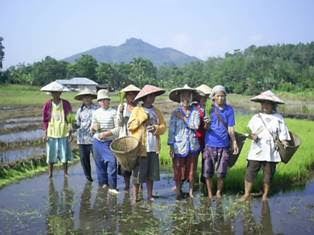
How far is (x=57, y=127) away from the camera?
8.22 meters

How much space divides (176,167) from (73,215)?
1.70 m

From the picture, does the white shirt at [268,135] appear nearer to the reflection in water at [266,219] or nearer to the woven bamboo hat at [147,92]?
the reflection in water at [266,219]

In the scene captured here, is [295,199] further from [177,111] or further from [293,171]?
[177,111]

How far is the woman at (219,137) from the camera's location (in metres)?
6.55

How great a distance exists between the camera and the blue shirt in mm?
6574

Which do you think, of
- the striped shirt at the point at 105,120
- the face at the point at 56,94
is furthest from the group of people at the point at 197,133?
the face at the point at 56,94

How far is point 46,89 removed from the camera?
7.93m

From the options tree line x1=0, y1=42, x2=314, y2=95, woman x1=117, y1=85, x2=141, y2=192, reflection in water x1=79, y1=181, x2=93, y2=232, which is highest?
tree line x1=0, y1=42, x2=314, y2=95

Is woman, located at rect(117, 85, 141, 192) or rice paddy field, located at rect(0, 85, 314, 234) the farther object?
woman, located at rect(117, 85, 141, 192)

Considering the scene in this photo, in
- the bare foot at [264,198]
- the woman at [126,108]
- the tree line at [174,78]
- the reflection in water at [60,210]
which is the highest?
the tree line at [174,78]

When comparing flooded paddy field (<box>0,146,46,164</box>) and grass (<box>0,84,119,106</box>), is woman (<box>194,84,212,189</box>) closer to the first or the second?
flooded paddy field (<box>0,146,46,164</box>)

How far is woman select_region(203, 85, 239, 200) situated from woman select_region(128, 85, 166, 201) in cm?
72

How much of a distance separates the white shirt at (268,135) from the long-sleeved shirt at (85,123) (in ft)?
9.45

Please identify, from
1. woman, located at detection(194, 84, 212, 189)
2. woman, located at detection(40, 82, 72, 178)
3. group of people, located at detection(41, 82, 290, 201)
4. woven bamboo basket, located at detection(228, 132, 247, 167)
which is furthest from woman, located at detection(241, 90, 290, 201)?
woman, located at detection(40, 82, 72, 178)
